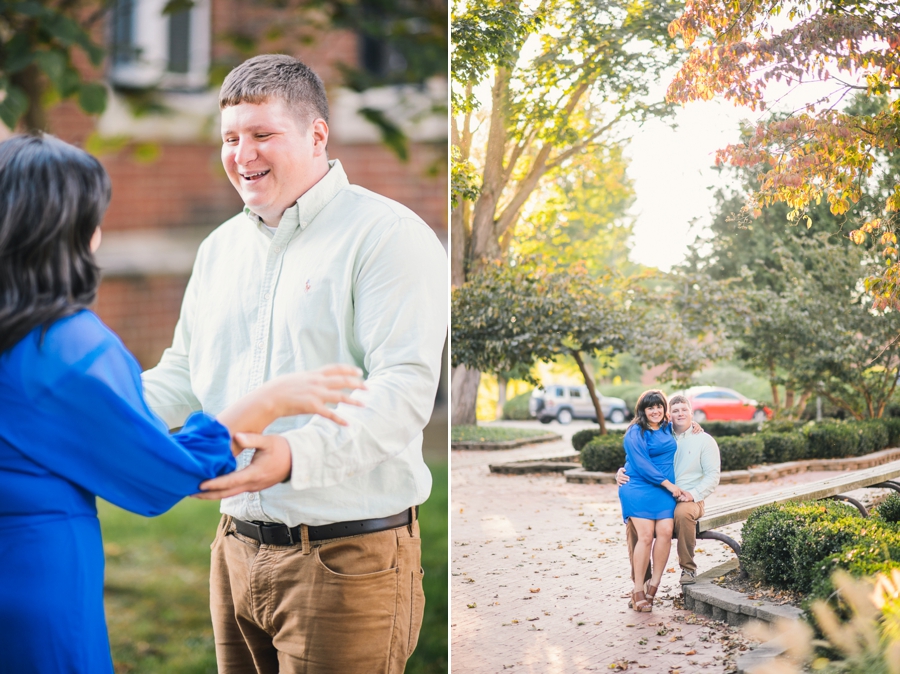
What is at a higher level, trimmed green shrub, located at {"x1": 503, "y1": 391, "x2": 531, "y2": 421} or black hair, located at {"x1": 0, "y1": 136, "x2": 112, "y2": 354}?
black hair, located at {"x1": 0, "y1": 136, "x2": 112, "y2": 354}

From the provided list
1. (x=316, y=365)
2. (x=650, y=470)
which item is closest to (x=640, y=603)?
(x=650, y=470)

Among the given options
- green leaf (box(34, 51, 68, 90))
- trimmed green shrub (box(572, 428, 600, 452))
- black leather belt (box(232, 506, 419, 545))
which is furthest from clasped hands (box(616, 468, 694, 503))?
green leaf (box(34, 51, 68, 90))

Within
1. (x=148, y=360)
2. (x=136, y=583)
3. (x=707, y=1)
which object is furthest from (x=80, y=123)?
(x=707, y=1)

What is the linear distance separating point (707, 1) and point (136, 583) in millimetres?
3495

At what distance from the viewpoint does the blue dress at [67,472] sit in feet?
4.51

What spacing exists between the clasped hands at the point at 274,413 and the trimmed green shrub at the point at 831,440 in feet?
4.95

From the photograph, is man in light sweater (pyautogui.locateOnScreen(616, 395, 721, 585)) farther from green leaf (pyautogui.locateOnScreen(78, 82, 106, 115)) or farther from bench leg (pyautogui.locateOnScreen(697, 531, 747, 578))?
green leaf (pyautogui.locateOnScreen(78, 82, 106, 115))

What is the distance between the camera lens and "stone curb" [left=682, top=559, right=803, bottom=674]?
7.38 feet

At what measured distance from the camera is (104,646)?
1.52m

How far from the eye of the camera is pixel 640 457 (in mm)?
2518

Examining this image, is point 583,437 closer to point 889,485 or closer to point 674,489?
point 674,489

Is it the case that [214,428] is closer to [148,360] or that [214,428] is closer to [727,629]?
[727,629]

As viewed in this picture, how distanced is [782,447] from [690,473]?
11.3 inches

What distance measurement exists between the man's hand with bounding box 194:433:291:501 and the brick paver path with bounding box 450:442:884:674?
4.58 ft
